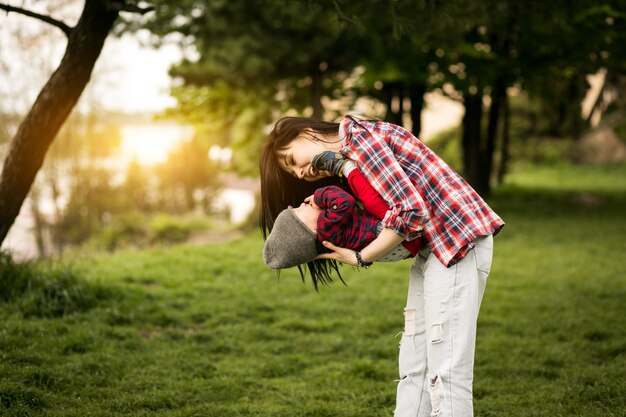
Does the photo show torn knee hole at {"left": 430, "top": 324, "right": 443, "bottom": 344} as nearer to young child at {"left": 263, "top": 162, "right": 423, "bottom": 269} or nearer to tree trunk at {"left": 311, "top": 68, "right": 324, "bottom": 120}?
young child at {"left": 263, "top": 162, "right": 423, "bottom": 269}

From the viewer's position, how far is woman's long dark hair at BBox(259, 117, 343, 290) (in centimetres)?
259

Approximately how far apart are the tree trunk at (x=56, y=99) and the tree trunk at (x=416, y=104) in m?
10.5

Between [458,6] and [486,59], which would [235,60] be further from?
[458,6]

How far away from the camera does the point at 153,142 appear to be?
3086 cm

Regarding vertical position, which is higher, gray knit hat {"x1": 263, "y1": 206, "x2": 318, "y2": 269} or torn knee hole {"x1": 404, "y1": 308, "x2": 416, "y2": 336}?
gray knit hat {"x1": 263, "y1": 206, "x2": 318, "y2": 269}

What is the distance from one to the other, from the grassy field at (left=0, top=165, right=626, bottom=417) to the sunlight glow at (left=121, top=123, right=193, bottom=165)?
1956cm

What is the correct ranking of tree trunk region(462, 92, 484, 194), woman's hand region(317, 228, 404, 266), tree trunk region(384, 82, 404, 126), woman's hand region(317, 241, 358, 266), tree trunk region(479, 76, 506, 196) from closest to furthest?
woman's hand region(317, 228, 404, 266)
woman's hand region(317, 241, 358, 266)
tree trunk region(384, 82, 404, 126)
tree trunk region(462, 92, 484, 194)
tree trunk region(479, 76, 506, 196)

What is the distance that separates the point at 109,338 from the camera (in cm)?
525

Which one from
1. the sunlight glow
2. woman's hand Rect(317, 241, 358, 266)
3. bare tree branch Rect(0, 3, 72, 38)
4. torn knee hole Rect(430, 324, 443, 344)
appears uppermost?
the sunlight glow

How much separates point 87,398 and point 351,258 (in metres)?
2.31

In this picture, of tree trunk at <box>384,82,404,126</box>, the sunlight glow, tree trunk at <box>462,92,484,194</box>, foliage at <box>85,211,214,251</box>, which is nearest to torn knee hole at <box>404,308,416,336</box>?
tree trunk at <box>384,82,404,126</box>

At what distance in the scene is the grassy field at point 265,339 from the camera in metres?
4.08

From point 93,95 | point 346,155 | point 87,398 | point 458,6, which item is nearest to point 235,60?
point 458,6

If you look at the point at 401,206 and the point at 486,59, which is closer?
the point at 401,206
